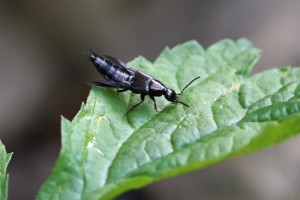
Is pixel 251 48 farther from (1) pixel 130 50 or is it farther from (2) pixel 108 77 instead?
(1) pixel 130 50

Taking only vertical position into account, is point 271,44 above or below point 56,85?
above

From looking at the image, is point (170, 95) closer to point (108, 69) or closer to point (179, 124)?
point (179, 124)

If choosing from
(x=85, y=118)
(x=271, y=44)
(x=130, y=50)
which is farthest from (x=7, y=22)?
(x=85, y=118)

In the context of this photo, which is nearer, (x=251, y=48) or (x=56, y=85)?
(x=251, y=48)

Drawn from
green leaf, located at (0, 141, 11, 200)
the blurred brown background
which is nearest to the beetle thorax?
green leaf, located at (0, 141, 11, 200)

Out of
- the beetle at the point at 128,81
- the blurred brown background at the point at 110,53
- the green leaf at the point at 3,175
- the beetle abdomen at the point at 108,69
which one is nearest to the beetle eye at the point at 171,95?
the beetle at the point at 128,81

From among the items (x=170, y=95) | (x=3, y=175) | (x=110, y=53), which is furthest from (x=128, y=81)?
(x=110, y=53)

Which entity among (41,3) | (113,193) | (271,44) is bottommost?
(113,193)
